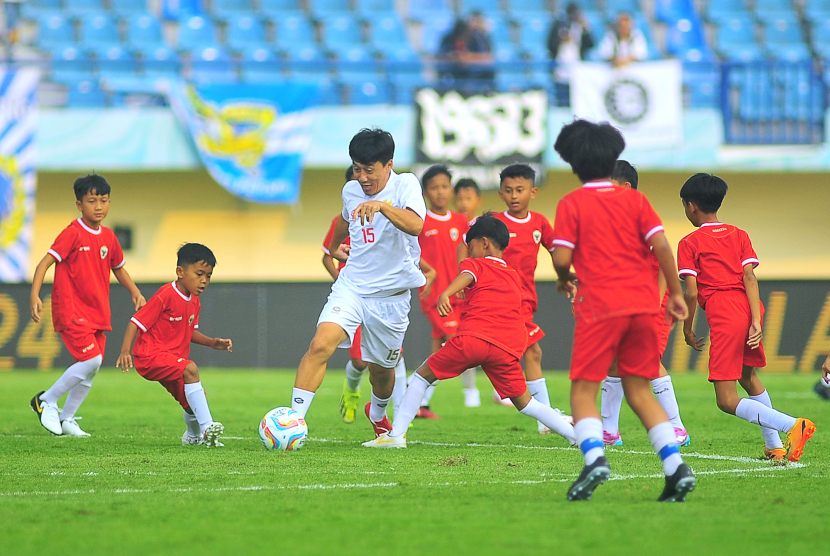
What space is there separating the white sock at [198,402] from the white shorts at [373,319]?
108 cm

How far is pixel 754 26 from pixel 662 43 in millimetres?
2013

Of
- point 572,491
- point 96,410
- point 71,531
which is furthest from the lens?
point 96,410

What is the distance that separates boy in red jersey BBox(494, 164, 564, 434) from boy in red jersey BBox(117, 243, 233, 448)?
2339 mm

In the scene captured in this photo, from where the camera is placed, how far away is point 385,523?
421cm

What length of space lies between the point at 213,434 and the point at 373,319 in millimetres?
1337

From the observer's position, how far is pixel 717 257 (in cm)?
655

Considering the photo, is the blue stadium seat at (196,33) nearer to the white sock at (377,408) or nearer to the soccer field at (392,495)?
the soccer field at (392,495)

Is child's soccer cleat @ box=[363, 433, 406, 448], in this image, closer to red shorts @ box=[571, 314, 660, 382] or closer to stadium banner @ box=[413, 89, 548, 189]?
red shorts @ box=[571, 314, 660, 382]

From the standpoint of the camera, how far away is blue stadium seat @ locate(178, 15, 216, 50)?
20.6m

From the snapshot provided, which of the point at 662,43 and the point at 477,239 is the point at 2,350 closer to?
the point at 477,239

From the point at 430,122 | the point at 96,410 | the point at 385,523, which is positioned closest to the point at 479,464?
A: the point at 385,523

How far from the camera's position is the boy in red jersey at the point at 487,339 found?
22.0ft

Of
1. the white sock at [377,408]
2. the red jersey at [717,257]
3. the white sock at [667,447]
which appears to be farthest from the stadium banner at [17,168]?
the white sock at [667,447]

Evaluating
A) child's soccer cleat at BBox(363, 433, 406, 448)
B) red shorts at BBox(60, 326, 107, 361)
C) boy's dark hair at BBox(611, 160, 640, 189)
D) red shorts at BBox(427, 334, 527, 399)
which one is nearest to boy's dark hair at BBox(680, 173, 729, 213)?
boy's dark hair at BBox(611, 160, 640, 189)
